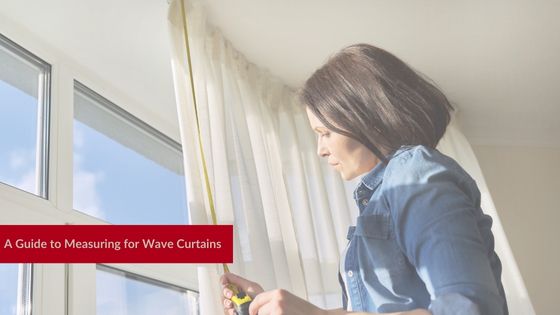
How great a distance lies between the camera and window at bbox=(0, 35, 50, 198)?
1830 mm

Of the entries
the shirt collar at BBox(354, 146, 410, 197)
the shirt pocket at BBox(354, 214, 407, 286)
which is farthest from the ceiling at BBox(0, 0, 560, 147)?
the shirt pocket at BBox(354, 214, 407, 286)

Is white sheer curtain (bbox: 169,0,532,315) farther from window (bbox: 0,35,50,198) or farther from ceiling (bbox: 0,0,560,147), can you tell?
window (bbox: 0,35,50,198)

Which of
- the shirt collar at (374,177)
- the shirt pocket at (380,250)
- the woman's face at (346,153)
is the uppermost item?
the woman's face at (346,153)

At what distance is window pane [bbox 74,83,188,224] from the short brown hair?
1.10 meters

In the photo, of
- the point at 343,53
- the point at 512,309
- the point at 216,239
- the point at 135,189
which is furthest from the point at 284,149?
the point at 343,53

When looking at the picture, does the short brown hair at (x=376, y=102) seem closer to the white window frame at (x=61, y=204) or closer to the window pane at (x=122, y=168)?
the white window frame at (x=61, y=204)

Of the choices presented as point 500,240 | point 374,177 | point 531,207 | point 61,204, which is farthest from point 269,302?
point 531,207

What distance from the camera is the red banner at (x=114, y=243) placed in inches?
66.3

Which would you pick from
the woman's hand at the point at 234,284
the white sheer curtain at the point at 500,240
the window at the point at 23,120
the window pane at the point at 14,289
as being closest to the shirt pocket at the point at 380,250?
the woman's hand at the point at 234,284

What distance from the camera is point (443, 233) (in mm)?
831

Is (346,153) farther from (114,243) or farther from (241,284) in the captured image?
(114,243)

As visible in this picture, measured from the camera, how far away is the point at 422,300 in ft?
2.99

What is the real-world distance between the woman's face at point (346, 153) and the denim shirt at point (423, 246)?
3.1 inches

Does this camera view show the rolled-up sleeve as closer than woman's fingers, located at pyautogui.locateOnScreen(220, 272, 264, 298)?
Yes
